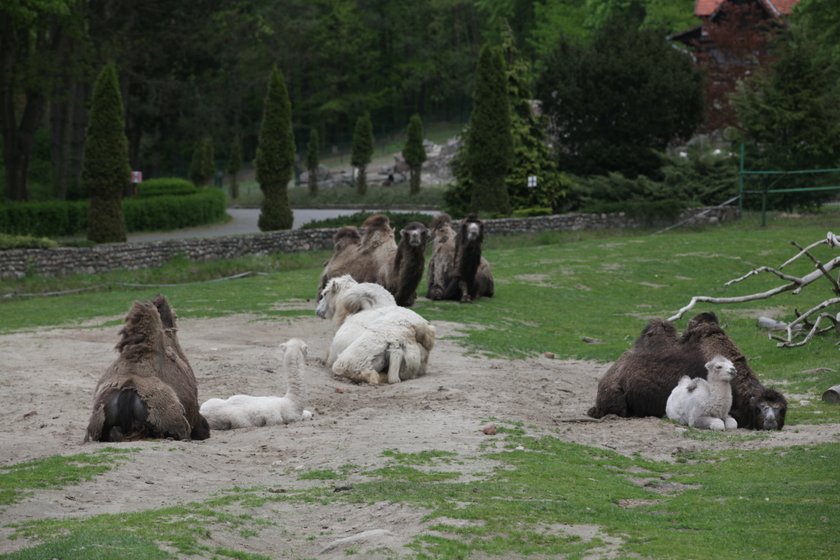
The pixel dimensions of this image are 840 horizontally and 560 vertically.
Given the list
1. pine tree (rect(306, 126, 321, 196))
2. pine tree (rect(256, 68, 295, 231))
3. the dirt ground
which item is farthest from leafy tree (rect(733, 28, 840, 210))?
pine tree (rect(306, 126, 321, 196))

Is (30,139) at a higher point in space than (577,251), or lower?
higher

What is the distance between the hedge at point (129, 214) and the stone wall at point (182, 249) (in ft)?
39.4

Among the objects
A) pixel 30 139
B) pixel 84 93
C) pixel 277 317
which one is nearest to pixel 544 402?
pixel 277 317

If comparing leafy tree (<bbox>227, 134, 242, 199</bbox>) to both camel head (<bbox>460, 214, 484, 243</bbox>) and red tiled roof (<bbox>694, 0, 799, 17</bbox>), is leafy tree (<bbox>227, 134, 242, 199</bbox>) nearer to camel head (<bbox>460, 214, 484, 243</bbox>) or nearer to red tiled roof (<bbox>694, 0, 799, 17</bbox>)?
red tiled roof (<bbox>694, 0, 799, 17</bbox>)

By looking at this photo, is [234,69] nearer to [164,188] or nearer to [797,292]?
[164,188]

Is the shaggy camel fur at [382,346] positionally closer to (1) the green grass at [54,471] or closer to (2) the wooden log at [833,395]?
(2) the wooden log at [833,395]

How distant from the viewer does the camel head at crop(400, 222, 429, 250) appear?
72.3 ft

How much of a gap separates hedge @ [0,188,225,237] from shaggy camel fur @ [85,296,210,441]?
Result: 33.0 metres

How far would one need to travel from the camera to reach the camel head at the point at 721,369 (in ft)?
41.0

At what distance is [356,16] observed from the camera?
3752 inches

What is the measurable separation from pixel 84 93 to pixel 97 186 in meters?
19.4

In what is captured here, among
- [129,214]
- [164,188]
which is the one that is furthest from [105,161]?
[164,188]

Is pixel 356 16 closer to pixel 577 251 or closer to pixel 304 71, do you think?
pixel 304 71

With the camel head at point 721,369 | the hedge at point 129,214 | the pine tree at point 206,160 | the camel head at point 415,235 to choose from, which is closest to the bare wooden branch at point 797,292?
the camel head at point 721,369
